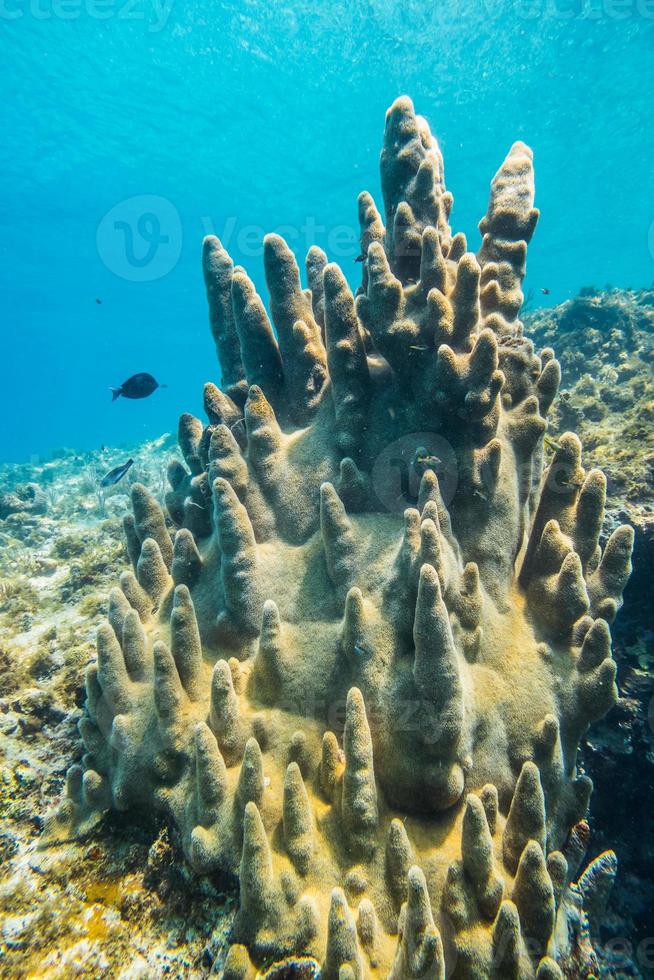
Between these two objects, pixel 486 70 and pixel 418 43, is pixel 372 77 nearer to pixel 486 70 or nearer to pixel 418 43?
pixel 418 43

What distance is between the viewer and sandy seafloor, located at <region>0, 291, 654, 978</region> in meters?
2.43

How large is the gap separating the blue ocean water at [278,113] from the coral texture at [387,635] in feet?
24.5

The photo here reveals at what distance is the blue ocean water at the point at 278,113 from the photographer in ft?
79.5

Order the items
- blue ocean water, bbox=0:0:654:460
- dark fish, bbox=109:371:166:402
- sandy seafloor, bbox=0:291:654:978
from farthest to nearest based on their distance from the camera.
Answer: blue ocean water, bbox=0:0:654:460
dark fish, bbox=109:371:166:402
sandy seafloor, bbox=0:291:654:978

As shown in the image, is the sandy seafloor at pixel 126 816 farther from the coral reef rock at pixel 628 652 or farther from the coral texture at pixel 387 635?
the coral texture at pixel 387 635

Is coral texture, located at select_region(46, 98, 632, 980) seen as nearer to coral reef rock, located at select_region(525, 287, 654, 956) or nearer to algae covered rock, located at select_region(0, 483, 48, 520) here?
coral reef rock, located at select_region(525, 287, 654, 956)

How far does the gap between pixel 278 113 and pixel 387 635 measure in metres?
38.8

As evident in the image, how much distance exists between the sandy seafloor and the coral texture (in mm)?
263

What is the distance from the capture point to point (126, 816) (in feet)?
9.83

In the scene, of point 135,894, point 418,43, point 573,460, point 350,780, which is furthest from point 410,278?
point 418,43

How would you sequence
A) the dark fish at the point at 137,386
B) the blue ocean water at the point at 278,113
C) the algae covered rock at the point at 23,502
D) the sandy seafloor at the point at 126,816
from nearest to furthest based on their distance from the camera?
the sandy seafloor at the point at 126,816
the dark fish at the point at 137,386
the algae covered rock at the point at 23,502
the blue ocean water at the point at 278,113

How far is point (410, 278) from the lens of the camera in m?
4.05

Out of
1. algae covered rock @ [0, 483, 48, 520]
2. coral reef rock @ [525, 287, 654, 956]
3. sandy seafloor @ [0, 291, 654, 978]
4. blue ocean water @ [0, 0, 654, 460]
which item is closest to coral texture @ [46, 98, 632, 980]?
sandy seafloor @ [0, 291, 654, 978]

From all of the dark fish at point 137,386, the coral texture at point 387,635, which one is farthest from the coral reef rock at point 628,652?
the dark fish at point 137,386
